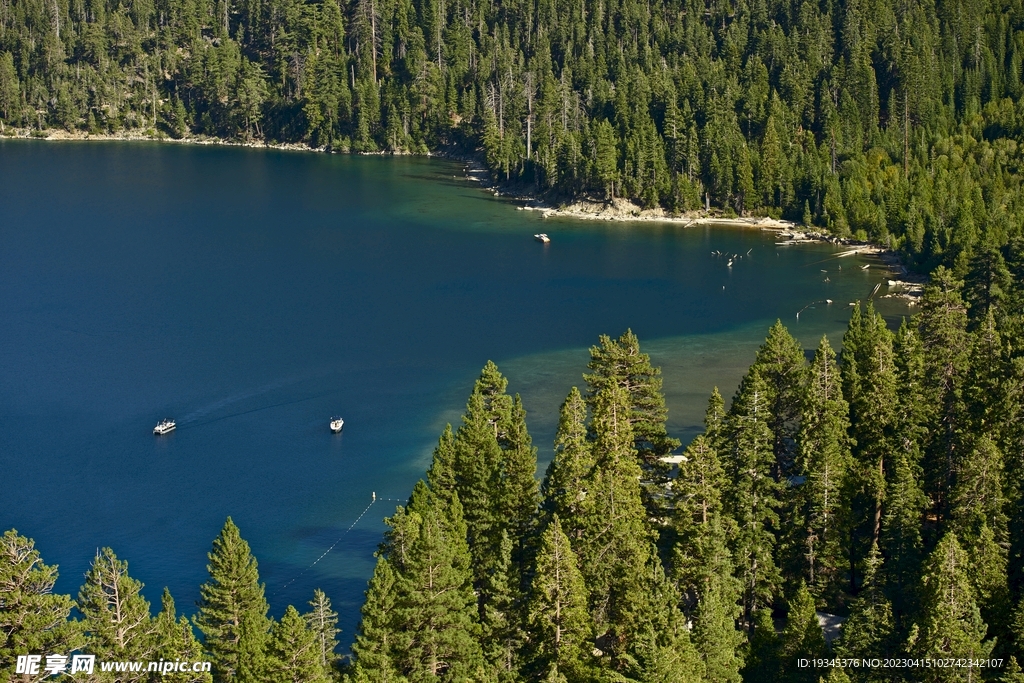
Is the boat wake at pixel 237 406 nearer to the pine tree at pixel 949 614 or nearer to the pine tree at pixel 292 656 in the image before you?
the pine tree at pixel 292 656

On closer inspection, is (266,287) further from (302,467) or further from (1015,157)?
(1015,157)

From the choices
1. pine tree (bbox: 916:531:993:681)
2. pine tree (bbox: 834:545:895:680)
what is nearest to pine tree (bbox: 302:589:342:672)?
pine tree (bbox: 834:545:895:680)

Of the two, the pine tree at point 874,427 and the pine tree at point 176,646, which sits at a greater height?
the pine tree at point 874,427

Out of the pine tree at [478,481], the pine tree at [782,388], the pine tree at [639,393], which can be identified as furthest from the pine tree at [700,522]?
the pine tree at [478,481]

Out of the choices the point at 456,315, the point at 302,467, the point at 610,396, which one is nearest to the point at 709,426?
the point at 610,396

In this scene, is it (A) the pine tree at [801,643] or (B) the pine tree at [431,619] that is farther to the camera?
(B) the pine tree at [431,619]

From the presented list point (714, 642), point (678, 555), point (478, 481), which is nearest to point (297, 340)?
point (478, 481)

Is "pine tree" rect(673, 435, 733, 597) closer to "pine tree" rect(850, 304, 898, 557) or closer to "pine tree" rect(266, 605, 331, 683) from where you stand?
"pine tree" rect(850, 304, 898, 557)
